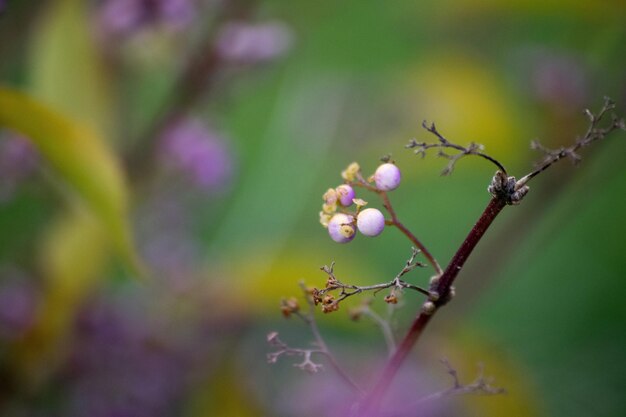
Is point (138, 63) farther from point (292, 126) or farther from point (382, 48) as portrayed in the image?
point (382, 48)

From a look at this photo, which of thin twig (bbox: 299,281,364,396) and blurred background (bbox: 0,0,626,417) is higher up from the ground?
blurred background (bbox: 0,0,626,417)

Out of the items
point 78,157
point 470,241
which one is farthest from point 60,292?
point 470,241

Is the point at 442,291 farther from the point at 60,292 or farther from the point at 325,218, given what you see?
the point at 60,292

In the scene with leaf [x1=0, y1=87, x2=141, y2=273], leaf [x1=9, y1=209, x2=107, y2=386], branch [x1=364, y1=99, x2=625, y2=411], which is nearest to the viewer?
branch [x1=364, y1=99, x2=625, y2=411]

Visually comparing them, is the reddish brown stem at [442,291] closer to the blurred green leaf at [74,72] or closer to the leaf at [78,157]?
the leaf at [78,157]

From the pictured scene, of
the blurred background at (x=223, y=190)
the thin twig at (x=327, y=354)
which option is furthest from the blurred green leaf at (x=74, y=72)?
the thin twig at (x=327, y=354)

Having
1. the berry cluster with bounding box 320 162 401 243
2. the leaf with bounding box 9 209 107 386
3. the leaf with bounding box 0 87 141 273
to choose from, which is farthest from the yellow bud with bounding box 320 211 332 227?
the leaf with bounding box 9 209 107 386

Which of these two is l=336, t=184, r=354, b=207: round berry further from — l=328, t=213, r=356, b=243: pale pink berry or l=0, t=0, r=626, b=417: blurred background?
l=0, t=0, r=626, b=417: blurred background
